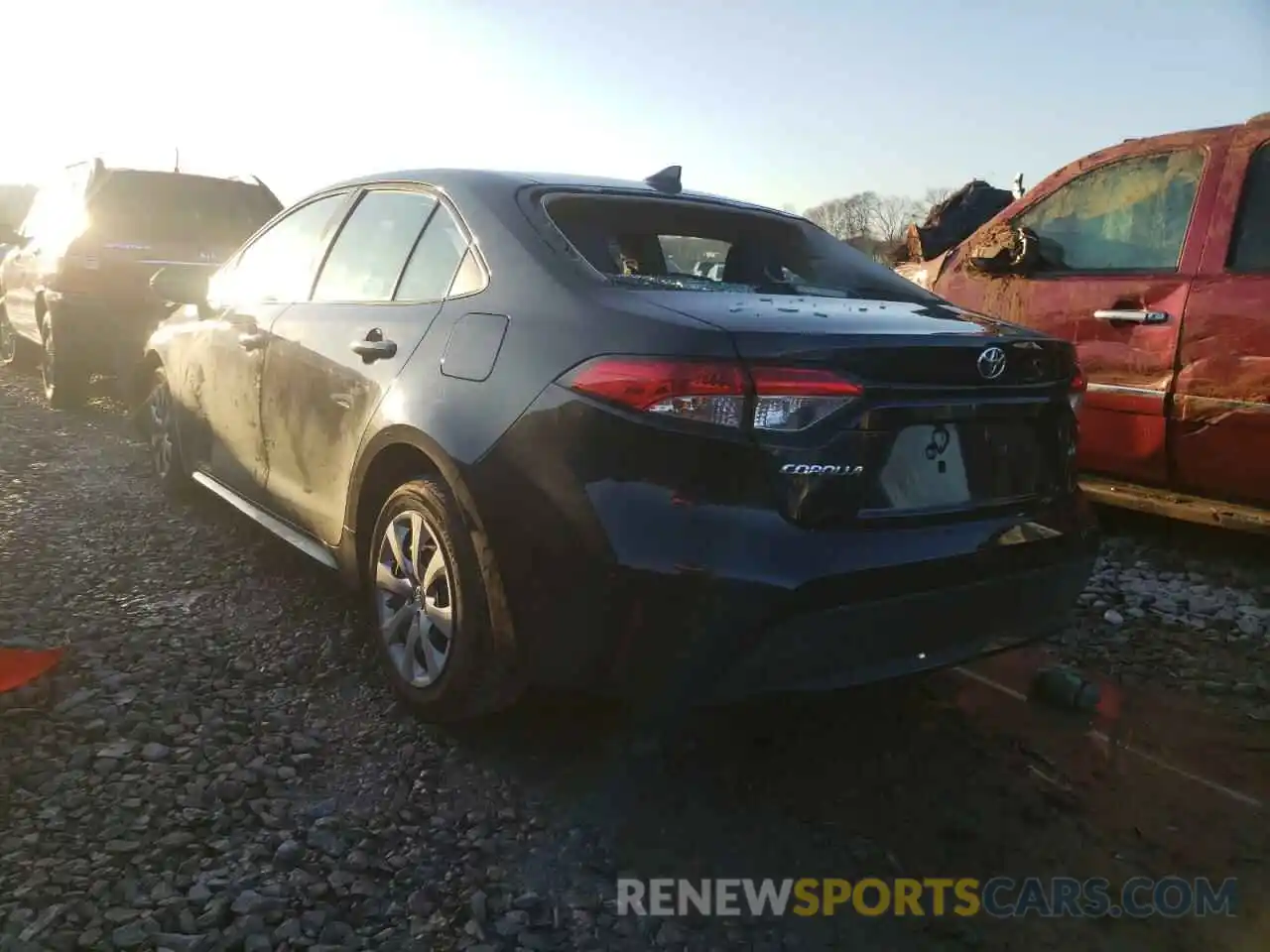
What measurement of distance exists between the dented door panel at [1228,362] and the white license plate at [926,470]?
219 centimetres

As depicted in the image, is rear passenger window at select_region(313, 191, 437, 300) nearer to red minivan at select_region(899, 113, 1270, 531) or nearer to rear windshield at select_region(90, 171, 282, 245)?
red minivan at select_region(899, 113, 1270, 531)

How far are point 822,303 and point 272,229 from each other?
273cm

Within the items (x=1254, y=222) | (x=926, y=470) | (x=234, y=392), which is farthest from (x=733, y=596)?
(x=1254, y=222)

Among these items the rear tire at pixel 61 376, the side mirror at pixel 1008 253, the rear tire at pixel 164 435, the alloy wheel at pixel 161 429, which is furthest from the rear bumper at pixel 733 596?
the rear tire at pixel 61 376

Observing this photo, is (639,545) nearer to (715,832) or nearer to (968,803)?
(715,832)

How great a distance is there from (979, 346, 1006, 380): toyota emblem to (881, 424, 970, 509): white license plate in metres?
0.16

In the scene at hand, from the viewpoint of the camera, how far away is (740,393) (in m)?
2.12

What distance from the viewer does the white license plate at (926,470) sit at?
225cm

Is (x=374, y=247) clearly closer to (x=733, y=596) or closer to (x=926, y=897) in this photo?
(x=733, y=596)

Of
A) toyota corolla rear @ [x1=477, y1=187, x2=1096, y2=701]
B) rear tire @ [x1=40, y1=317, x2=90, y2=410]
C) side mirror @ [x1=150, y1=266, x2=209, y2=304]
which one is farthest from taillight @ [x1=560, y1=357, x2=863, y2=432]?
rear tire @ [x1=40, y1=317, x2=90, y2=410]

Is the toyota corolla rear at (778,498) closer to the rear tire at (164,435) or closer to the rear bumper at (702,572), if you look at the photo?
the rear bumper at (702,572)

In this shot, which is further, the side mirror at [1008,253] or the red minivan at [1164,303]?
the side mirror at [1008,253]

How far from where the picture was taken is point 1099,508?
16.4 feet

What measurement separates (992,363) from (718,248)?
1.18 metres
